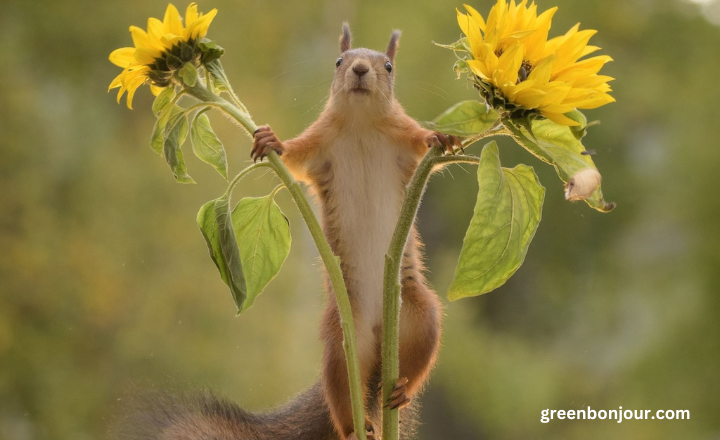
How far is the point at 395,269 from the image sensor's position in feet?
1.84

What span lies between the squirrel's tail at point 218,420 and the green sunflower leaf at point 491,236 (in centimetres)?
48

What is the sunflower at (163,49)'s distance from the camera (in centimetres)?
54

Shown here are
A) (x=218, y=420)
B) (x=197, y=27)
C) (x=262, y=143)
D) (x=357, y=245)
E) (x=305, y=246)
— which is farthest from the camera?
(x=305, y=246)

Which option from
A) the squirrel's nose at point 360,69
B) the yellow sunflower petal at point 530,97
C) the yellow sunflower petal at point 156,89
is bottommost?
the yellow sunflower petal at point 530,97

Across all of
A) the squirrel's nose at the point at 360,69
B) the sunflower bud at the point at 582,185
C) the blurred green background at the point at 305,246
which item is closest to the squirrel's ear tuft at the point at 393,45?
the squirrel's nose at the point at 360,69

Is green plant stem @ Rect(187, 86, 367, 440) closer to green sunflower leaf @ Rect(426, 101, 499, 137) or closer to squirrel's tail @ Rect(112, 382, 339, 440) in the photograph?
green sunflower leaf @ Rect(426, 101, 499, 137)

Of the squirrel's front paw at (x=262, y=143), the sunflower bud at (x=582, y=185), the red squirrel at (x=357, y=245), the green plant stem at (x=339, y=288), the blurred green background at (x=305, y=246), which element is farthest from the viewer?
the blurred green background at (x=305, y=246)

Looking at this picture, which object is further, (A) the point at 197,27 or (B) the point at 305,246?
(B) the point at 305,246

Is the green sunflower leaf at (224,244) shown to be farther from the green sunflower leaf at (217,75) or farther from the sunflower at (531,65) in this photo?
the sunflower at (531,65)

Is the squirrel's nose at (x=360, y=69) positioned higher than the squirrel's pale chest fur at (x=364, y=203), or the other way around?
the squirrel's nose at (x=360, y=69)

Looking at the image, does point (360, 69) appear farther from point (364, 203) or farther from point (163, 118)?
point (163, 118)

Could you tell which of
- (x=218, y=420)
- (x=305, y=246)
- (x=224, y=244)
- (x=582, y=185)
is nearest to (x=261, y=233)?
(x=224, y=244)

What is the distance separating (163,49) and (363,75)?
37 centimetres

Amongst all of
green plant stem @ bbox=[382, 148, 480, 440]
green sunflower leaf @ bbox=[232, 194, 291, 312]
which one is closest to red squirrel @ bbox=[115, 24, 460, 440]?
green sunflower leaf @ bbox=[232, 194, 291, 312]
